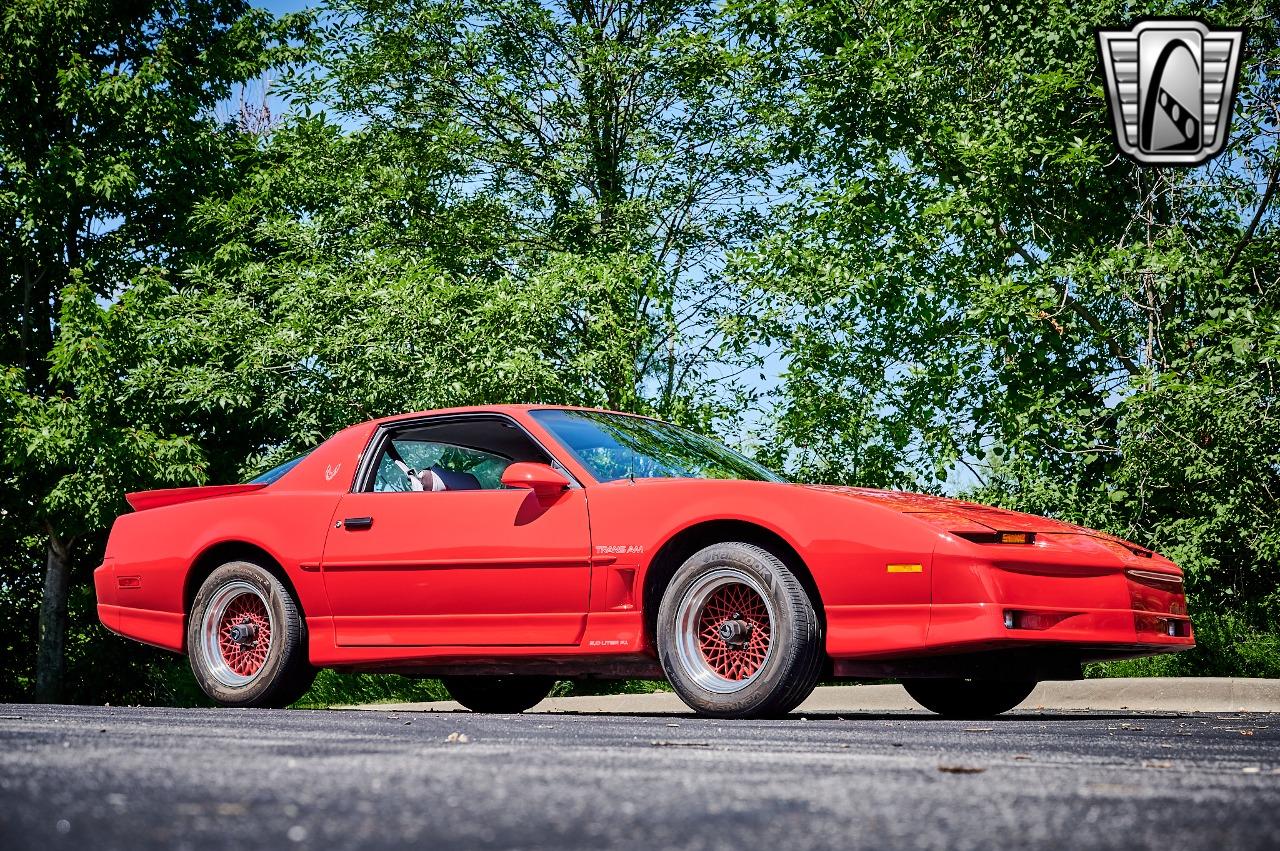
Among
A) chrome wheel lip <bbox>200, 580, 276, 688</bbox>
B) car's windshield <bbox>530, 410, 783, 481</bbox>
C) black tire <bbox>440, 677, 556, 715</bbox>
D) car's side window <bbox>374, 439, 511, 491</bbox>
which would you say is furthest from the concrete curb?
car's windshield <bbox>530, 410, 783, 481</bbox>

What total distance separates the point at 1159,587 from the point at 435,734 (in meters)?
3.54

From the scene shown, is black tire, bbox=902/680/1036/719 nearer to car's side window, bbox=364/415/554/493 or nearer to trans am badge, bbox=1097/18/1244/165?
car's side window, bbox=364/415/554/493

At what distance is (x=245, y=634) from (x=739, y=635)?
2912 millimetres

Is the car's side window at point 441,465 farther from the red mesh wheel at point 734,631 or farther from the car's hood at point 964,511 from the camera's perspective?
the car's hood at point 964,511

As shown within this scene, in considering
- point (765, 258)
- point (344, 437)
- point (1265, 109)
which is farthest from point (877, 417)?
point (344, 437)

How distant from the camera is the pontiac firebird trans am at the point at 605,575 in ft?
19.0

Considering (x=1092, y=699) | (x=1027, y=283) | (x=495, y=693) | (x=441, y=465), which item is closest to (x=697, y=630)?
(x=441, y=465)

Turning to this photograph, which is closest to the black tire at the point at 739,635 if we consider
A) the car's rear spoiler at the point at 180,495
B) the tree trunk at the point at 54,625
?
the car's rear spoiler at the point at 180,495

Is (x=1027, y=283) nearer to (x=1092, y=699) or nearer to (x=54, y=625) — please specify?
(x=1092, y=699)

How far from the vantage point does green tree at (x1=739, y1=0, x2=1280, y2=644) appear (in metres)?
11.3

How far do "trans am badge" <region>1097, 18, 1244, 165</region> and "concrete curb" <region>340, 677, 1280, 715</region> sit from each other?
475 centimetres

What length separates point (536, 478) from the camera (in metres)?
6.42

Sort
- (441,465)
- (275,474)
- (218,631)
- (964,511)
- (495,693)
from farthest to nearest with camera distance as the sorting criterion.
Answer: (495,693) → (275,474) → (218,631) → (441,465) → (964,511)

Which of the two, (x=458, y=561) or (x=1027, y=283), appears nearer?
(x=458, y=561)
